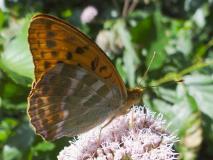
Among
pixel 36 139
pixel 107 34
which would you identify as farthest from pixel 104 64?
pixel 107 34

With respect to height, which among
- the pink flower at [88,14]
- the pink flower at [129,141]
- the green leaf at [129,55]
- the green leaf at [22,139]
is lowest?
the pink flower at [129,141]

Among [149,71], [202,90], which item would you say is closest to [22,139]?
[149,71]

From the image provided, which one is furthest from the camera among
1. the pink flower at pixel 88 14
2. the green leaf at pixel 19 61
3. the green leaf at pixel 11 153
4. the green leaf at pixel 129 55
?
the pink flower at pixel 88 14

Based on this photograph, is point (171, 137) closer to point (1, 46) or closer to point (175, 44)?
point (1, 46)

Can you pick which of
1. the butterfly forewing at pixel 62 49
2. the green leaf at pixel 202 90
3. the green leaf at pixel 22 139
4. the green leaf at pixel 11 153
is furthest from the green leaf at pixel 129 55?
the butterfly forewing at pixel 62 49

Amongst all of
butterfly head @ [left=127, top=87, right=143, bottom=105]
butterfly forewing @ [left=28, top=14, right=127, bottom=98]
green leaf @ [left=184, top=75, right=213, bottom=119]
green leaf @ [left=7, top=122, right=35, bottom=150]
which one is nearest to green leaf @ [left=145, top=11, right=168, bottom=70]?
green leaf @ [left=184, top=75, right=213, bottom=119]

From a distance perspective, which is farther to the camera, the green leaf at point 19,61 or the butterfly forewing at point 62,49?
the green leaf at point 19,61

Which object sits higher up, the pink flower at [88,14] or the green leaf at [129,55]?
the pink flower at [88,14]

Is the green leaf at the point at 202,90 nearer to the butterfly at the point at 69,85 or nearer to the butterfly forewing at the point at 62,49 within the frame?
the butterfly at the point at 69,85
